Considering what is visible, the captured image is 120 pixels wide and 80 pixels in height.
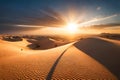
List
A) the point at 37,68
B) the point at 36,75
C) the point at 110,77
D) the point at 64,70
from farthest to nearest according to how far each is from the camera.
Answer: the point at 37,68
the point at 64,70
the point at 36,75
the point at 110,77

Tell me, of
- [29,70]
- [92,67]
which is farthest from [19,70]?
[92,67]

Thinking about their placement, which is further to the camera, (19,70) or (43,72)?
(19,70)

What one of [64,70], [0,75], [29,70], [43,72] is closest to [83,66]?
[64,70]

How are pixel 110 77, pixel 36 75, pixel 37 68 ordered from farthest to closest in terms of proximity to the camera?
pixel 37 68
pixel 36 75
pixel 110 77

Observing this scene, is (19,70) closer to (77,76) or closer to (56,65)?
(56,65)

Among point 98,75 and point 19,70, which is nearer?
point 98,75

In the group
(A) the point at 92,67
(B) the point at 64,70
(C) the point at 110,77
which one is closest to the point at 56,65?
(B) the point at 64,70

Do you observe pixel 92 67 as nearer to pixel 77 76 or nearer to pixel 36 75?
pixel 77 76

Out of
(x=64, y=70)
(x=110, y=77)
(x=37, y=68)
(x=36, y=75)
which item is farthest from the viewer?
→ (x=37, y=68)
